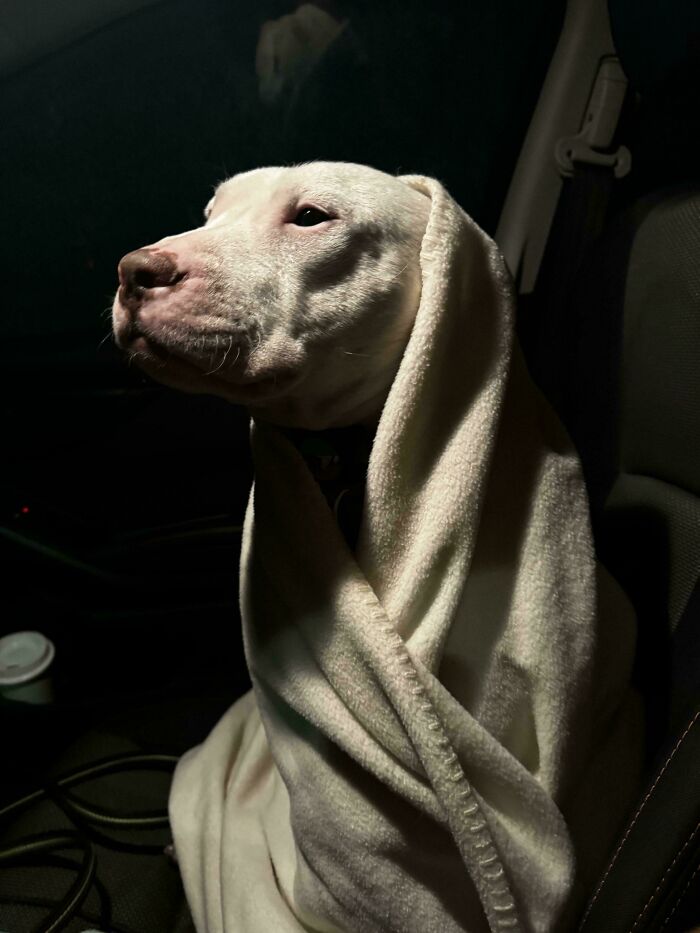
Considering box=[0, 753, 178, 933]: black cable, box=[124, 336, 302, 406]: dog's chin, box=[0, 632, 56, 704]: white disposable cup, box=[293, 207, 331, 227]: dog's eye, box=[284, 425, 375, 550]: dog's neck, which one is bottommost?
box=[0, 753, 178, 933]: black cable

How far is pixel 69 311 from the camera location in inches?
43.5

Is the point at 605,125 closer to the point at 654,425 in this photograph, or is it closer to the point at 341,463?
the point at 654,425

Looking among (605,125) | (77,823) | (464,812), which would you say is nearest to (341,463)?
(464,812)

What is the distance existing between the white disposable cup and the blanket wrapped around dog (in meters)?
0.52

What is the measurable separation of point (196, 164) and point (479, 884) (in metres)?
1.02

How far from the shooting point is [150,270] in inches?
21.0

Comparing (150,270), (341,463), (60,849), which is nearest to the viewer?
(150,270)

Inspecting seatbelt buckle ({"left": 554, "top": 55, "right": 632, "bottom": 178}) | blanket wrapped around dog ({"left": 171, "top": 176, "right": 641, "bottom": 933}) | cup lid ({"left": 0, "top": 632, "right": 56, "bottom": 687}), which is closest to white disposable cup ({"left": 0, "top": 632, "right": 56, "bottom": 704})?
cup lid ({"left": 0, "top": 632, "right": 56, "bottom": 687})

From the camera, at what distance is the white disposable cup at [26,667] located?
1.02 m

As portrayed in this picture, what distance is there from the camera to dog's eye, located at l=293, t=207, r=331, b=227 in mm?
581

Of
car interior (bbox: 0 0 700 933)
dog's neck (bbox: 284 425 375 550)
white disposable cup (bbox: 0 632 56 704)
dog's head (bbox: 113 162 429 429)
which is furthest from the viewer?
white disposable cup (bbox: 0 632 56 704)

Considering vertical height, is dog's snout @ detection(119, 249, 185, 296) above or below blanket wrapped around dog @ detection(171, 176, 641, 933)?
above

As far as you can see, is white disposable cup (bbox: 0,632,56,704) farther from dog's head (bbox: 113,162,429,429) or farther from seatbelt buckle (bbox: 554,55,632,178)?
seatbelt buckle (bbox: 554,55,632,178)

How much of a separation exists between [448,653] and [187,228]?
2.72 feet
